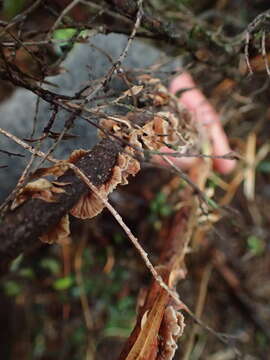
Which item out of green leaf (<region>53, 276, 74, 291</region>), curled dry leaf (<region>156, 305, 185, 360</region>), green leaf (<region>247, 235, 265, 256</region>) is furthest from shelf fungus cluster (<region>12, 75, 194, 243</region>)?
green leaf (<region>247, 235, 265, 256</region>)

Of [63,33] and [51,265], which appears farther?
[51,265]

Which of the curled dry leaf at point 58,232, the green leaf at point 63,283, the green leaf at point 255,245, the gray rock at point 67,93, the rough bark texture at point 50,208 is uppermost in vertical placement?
the gray rock at point 67,93

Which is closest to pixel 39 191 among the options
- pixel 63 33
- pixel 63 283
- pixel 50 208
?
pixel 50 208

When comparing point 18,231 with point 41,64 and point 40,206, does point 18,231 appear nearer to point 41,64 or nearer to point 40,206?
point 40,206

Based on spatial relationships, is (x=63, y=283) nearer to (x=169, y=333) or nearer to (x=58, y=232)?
(x=58, y=232)

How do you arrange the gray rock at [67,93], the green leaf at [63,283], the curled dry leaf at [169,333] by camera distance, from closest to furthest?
the curled dry leaf at [169,333], the gray rock at [67,93], the green leaf at [63,283]

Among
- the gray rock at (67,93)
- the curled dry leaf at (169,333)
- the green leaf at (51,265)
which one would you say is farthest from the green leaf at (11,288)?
the curled dry leaf at (169,333)

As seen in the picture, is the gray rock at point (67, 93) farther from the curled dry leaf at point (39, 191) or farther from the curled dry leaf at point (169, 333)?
the curled dry leaf at point (169, 333)

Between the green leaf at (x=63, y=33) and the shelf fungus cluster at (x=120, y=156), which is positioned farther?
the green leaf at (x=63, y=33)
